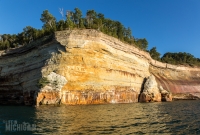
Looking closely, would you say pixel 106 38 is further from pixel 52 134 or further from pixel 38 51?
pixel 52 134

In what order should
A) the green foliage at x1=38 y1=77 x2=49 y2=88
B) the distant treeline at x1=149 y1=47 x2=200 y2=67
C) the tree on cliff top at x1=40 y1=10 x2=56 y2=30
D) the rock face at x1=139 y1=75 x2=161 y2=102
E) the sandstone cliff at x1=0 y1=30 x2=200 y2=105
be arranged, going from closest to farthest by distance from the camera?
the green foliage at x1=38 y1=77 x2=49 y2=88
the sandstone cliff at x1=0 y1=30 x2=200 y2=105
the rock face at x1=139 y1=75 x2=161 y2=102
the tree on cliff top at x1=40 y1=10 x2=56 y2=30
the distant treeline at x1=149 y1=47 x2=200 y2=67

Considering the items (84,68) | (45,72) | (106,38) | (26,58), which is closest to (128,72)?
(106,38)

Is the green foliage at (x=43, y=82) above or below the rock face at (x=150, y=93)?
above

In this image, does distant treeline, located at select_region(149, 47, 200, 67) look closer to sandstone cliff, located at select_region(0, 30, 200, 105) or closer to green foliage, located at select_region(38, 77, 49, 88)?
sandstone cliff, located at select_region(0, 30, 200, 105)

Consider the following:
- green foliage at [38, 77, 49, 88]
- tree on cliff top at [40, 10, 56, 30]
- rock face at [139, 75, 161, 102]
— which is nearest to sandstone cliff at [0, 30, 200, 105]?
green foliage at [38, 77, 49, 88]

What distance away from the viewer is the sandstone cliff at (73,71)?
33188 mm

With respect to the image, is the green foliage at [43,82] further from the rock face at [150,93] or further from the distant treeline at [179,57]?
the distant treeline at [179,57]

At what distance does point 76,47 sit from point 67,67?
4.37 meters

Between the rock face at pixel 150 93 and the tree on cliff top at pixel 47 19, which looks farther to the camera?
the tree on cliff top at pixel 47 19

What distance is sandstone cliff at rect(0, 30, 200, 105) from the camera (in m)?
33.2

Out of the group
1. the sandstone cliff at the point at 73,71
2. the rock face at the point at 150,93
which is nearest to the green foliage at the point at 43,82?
the sandstone cliff at the point at 73,71

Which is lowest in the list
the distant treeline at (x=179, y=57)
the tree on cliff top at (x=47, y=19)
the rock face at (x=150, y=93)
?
the rock face at (x=150, y=93)

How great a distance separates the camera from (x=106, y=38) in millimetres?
39594

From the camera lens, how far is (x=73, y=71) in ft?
113
